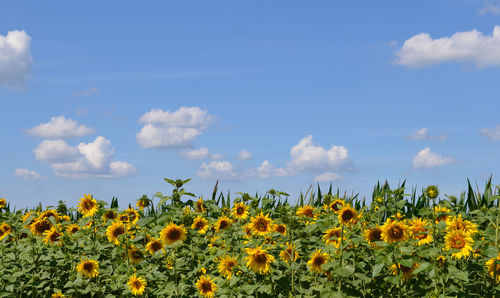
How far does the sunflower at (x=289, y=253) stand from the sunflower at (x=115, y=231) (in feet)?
7.28

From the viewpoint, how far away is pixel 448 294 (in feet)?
17.8

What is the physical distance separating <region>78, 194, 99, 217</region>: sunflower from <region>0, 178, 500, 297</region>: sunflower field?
0.01m

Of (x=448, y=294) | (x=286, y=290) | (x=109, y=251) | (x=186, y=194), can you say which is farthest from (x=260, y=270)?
(x=109, y=251)

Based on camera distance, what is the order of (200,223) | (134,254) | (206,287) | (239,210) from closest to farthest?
(206,287), (134,254), (200,223), (239,210)

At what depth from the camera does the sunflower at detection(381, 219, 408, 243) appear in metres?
5.07

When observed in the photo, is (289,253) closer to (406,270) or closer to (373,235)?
(373,235)

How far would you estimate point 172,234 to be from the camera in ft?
19.6

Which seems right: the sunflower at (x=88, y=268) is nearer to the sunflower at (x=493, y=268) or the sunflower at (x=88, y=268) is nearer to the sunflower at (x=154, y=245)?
the sunflower at (x=154, y=245)

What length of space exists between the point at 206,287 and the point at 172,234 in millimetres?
726

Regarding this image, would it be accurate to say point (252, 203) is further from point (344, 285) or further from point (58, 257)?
point (58, 257)

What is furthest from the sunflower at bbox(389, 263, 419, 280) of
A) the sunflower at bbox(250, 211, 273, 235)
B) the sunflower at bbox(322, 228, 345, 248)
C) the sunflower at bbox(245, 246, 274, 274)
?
the sunflower at bbox(250, 211, 273, 235)

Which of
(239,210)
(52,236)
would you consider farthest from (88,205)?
(239,210)

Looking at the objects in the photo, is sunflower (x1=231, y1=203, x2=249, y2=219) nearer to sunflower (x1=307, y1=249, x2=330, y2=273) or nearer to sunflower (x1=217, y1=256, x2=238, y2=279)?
sunflower (x1=217, y1=256, x2=238, y2=279)

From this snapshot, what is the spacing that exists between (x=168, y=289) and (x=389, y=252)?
2.35 meters
